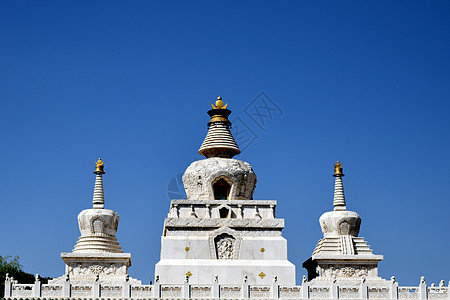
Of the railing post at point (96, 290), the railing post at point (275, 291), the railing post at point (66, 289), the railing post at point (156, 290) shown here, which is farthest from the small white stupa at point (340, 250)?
the railing post at point (66, 289)

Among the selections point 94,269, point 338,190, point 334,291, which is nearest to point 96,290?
point 94,269

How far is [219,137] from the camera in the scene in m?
58.2

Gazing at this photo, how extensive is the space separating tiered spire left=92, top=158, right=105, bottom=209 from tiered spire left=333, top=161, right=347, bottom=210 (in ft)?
46.7

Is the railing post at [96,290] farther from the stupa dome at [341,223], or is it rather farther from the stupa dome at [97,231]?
the stupa dome at [341,223]

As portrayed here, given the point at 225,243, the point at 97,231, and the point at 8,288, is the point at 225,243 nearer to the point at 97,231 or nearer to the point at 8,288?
the point at 97,231

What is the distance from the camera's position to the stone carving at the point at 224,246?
2048 inches

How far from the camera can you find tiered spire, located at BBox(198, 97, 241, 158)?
190 ft

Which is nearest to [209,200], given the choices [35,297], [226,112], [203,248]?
[203,248]

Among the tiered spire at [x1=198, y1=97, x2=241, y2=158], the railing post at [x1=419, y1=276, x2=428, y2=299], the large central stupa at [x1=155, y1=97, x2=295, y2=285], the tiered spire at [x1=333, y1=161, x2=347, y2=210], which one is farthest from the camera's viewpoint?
the tiered spire at [x1=333, y1=161, x2=347, y2=210]

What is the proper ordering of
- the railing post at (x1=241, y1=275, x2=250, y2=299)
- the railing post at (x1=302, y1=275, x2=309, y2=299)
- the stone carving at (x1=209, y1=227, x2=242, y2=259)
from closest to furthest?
the railing post at (x1=241, y1=275, x2=250, y2=299), the railing post at (x1=302, y1=275, x2=309, y2=299), the stone carving at (x1=209, y1=227, x2=242, y2=259)

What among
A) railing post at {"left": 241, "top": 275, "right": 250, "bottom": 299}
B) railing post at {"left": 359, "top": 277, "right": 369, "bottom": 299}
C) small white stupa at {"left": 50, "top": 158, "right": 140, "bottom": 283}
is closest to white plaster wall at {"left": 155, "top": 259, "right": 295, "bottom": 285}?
railing post at {"left": 241, "top": 275, "right": 250, "bottom": 299}

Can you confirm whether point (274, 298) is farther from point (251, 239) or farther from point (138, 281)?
point (138, 281)

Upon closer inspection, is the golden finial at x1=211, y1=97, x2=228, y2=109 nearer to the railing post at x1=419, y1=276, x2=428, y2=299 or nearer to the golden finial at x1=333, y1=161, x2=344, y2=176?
the golden finial at x1=333, y1=161, x2=344, y2=176

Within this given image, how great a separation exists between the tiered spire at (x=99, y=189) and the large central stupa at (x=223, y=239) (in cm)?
632
